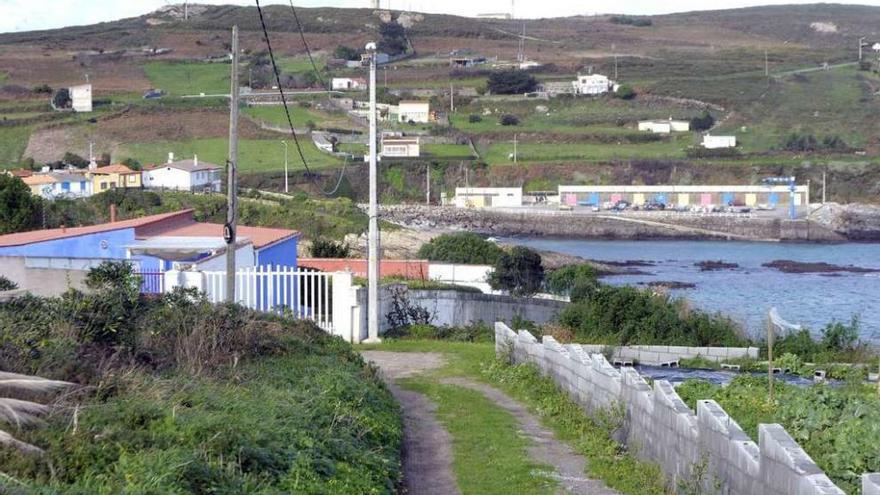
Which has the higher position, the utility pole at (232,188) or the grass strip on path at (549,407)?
the utility pole at (232,188)

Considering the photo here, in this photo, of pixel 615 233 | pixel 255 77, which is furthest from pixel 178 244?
pixel 255 77

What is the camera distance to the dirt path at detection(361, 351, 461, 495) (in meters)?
10.5

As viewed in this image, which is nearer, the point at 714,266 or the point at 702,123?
the point at 714,266

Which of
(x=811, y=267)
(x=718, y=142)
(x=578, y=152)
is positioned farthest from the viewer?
(x=718, y=142)

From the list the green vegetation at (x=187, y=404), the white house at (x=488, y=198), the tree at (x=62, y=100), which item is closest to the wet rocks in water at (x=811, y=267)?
the white house at (x=488, y=198)

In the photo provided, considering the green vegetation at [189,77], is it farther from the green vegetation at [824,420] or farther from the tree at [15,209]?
the green vegetation at [824,420]

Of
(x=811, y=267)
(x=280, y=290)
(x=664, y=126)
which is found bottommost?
(x=811, y=267)

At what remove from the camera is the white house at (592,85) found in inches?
5463

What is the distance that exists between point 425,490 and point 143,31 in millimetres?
178055

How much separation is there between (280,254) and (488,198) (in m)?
72.8

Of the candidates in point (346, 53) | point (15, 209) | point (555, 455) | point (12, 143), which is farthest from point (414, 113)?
point (555, 455)

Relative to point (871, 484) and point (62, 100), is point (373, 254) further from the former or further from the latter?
point (62, 100)

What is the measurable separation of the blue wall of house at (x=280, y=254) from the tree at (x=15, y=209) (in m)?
14.7

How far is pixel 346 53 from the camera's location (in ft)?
542
